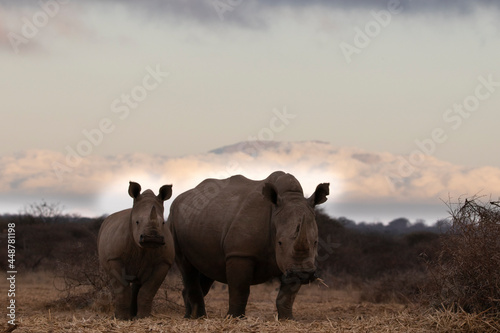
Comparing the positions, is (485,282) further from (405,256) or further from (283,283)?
(405,256)

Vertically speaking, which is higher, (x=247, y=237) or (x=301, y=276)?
(x=247, y=237)

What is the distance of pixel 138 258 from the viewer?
980 centimetres

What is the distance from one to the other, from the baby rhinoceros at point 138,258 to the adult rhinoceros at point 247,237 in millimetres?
657

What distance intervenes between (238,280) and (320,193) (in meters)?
1.56

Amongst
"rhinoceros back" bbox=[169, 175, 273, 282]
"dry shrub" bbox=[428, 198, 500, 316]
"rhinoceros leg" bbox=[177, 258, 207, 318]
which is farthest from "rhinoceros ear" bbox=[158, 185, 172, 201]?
"dry shrub" bbox=[428, 198, 500, 316]

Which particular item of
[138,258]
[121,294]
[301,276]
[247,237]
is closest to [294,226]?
[301,276]

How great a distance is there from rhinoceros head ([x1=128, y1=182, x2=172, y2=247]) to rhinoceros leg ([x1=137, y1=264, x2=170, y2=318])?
510mm

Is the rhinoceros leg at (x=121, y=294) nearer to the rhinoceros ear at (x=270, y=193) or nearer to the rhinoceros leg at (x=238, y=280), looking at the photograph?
the rhinoceros leg at (x=238, y=280)

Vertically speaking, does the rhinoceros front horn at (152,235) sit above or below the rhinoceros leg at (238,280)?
above

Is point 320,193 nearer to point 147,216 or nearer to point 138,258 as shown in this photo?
point 147,216

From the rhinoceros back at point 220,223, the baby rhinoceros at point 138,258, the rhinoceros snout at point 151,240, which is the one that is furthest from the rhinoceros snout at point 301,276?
the baby rhinoceros at point 138,258

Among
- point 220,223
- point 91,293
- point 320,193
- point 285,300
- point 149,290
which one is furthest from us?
point 91,293

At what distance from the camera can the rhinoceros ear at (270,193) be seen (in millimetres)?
9203

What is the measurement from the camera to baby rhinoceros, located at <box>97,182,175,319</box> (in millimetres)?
9672
